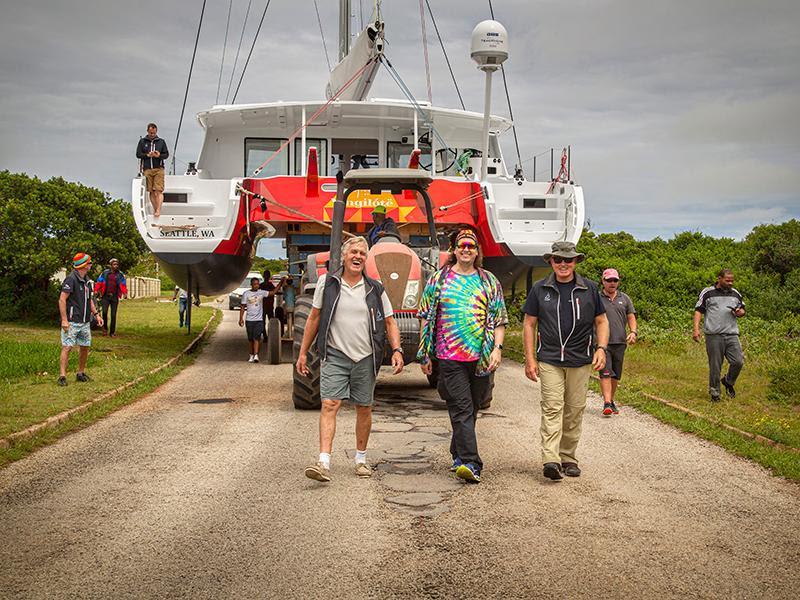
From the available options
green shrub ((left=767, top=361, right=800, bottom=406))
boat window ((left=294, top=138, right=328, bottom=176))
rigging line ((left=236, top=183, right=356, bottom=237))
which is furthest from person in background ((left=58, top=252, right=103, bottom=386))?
green shrub ((left=767, top=361, right=800, bottom=406))

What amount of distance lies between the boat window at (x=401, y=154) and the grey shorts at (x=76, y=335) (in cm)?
703

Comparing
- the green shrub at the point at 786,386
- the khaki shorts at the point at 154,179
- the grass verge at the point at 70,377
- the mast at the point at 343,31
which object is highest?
the mast at the point at 343,31

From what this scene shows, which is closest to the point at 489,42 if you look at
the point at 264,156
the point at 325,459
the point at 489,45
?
the point at 489,45

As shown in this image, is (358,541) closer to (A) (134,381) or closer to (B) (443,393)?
(B) (443,393)

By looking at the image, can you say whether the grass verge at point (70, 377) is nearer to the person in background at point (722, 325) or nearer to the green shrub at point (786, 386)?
the person in background at point (722, 325)

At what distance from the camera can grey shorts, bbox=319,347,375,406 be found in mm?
7520

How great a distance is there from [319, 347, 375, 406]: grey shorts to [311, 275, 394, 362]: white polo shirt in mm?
Answer: 57

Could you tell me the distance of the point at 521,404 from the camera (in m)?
12.1

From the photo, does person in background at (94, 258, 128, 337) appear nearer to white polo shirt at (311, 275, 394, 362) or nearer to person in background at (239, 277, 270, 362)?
person in background at (239, 277, 270, 362)

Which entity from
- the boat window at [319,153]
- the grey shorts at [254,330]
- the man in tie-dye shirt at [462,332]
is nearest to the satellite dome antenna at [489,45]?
the boat window at [319,153]

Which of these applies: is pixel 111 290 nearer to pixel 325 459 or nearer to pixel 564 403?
pixel 325 459

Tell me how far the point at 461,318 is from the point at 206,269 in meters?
9.80

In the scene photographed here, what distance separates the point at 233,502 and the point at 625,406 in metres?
6.66

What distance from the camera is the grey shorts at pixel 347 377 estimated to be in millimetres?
7520
